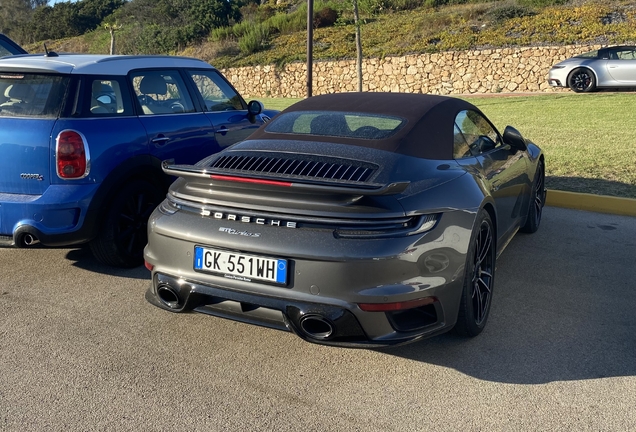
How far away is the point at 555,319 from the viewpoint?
157 inches

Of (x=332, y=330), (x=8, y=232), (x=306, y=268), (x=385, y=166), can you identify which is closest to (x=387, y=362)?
(x=332, y=330)

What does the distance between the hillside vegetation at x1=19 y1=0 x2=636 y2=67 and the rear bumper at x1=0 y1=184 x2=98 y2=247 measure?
22307 mm

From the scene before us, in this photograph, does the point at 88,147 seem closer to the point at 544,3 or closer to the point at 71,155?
the point at 71,155

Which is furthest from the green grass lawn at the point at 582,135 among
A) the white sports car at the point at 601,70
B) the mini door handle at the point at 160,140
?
the mini door handle at the point at 160,140

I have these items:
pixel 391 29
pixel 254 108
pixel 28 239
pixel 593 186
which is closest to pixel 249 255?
pixel 28 239

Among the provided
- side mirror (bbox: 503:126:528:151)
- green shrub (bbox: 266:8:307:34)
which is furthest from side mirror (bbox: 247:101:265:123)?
green shrub (bbox: 266:8:307:34)

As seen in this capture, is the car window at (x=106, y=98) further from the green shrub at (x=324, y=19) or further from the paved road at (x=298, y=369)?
the green shrub at (x=324, y=19)

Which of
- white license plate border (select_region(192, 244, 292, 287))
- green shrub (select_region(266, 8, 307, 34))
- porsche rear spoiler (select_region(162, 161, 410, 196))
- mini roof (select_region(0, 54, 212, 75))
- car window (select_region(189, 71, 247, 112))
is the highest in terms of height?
green shrub (select_region(266, 8, 307, 34))

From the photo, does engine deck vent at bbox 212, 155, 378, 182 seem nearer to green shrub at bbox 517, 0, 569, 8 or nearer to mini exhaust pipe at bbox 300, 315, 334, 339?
mini exhaust pipe at bbox 300, 315, 334, 339

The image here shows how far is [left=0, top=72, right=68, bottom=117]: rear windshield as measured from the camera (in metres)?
4.56

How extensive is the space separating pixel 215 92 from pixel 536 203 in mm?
3301

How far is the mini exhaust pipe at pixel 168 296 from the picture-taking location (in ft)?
11.1

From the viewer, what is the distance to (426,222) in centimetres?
318

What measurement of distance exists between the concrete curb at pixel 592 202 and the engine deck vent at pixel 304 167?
13.8 feet
